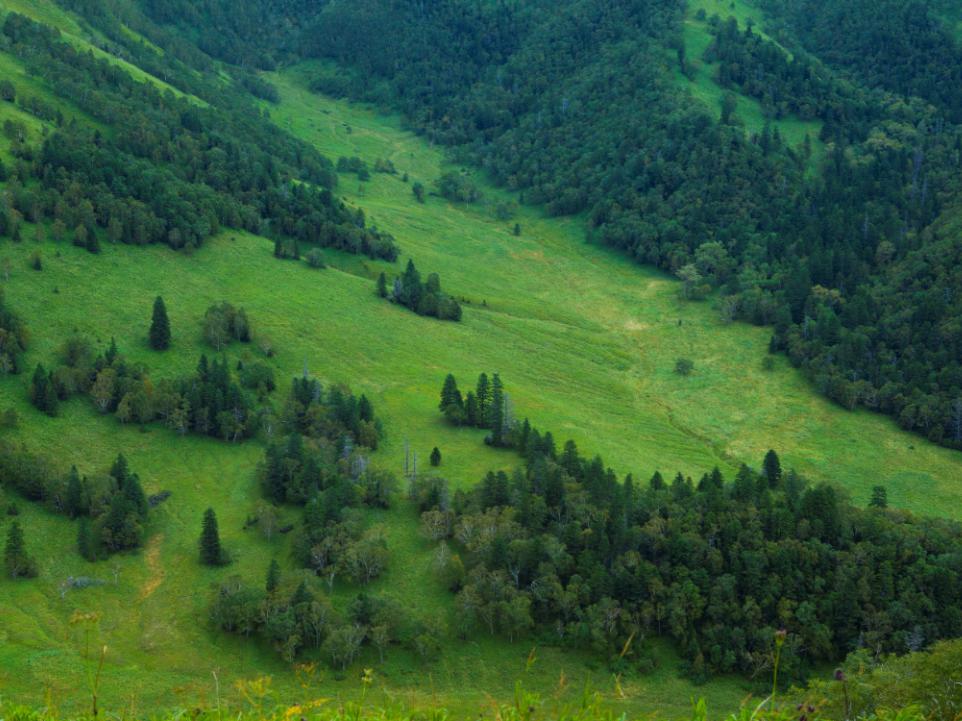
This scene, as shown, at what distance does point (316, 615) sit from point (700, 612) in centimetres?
4096

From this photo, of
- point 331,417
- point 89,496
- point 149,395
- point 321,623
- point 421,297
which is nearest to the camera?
point 321,623

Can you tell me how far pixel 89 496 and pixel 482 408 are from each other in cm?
6025

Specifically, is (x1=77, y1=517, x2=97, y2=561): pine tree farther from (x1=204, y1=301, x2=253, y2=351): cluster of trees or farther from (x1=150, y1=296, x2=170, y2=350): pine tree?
(x1=204, y1=301, x2=253, y2=351): cluster of trees

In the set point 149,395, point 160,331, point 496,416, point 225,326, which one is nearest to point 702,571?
point 496,416

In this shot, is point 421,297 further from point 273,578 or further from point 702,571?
point 702,571

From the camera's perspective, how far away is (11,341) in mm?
135250

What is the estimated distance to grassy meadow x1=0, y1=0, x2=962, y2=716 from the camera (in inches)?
3585

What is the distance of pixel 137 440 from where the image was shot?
13112 centimetres

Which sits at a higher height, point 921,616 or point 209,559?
point 921,616

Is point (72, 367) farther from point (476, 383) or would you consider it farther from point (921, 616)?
point (921, 616)

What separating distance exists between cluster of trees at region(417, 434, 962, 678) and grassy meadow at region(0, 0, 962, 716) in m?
3.78

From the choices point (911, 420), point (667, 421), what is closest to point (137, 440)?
point (667, 421)

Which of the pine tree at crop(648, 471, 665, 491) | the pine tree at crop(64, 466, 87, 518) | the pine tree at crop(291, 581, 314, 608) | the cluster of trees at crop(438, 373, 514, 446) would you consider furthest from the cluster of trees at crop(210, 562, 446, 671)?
the cluster of trees at crop(438, 373, 514, 446)

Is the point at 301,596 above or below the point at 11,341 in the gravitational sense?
below
